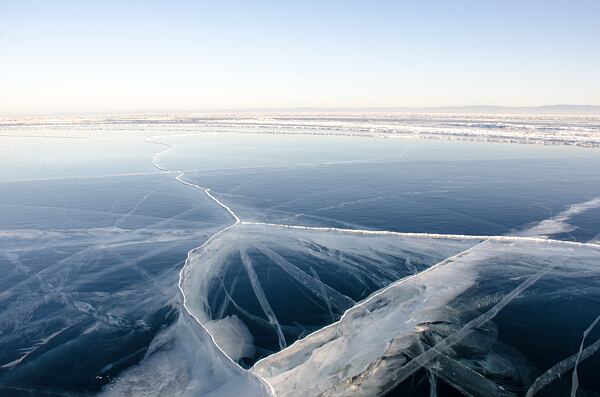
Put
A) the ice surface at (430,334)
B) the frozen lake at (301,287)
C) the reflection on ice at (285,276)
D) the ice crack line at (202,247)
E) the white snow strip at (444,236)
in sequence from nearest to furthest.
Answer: the ice surface at (430,334) < the frozen lake at (301,287) < the ice crack line at (202,247) < the reflection on ice at (285,276) < the white snow strip at (444,236)

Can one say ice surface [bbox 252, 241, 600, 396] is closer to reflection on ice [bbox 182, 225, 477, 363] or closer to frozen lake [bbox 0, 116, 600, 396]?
frozen lake [bbox 0, 116, 600, 396]

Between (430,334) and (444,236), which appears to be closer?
(430,334)

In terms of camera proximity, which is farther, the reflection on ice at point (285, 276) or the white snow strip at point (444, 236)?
the white snow strip at point (444, 236)

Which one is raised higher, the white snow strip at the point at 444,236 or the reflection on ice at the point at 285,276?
the white snow strip at the point at 444,236

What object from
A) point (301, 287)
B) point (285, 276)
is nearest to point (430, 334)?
point (301, 287)

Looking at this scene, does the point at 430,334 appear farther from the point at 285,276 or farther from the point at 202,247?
the point at 202,247

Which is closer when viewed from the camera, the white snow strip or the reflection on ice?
the reflection on ice

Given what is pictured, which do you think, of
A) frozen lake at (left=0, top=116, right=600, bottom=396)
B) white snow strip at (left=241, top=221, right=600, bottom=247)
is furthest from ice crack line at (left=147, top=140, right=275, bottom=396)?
white snow strip at (left=241, top=221, right=600, bottom=247)

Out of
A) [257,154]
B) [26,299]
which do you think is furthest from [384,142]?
[26,299]

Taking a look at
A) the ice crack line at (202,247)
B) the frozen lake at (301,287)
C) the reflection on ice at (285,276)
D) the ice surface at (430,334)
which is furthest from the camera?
the reflection on ice at (285,276)

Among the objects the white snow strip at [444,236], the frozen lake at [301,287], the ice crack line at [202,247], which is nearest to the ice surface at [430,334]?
the frozen lake at [301,287]

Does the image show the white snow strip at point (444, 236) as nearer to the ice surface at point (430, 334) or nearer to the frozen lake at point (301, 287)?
the frozen lake at point (301, 287)
